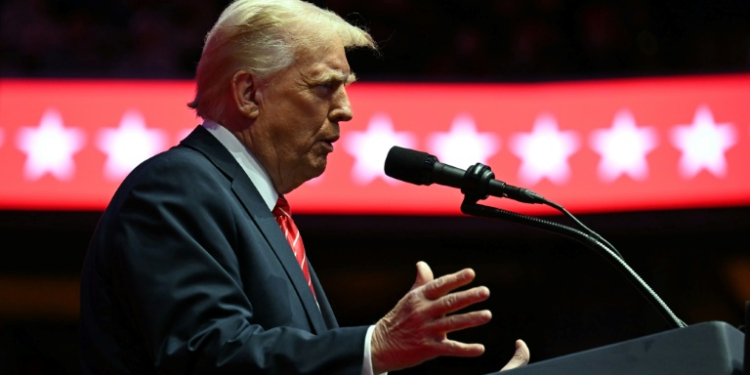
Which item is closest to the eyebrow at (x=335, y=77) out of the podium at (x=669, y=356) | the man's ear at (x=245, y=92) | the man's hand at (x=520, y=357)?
the man's ear at (x=245, y=92)

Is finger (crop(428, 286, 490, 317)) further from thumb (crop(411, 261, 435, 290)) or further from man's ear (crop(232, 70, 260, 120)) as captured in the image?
man's ear (crop(232, 70, 260, 120))

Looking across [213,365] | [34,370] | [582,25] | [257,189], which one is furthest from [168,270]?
[582,25]

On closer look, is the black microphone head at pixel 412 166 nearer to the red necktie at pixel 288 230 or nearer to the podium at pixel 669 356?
the red necktie at pixel 288 230

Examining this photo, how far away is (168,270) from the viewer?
1465mm

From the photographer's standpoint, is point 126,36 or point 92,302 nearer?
point 92,302

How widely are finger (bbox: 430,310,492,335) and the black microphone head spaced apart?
426 millimetres

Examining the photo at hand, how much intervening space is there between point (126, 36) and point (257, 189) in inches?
109

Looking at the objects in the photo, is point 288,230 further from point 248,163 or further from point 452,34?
point 452,34

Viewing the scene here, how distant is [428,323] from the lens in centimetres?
130

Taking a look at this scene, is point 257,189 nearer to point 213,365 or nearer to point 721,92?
point 213,365

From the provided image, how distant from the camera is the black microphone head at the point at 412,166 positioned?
1.68m

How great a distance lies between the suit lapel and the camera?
1.64 meters

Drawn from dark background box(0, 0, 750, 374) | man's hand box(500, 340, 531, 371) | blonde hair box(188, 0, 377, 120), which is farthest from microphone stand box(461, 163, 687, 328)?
dark background box(0, 0, 750, 374)

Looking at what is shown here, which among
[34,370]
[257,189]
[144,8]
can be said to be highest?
[144,8]
